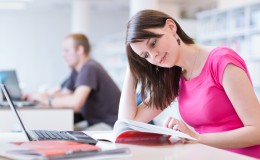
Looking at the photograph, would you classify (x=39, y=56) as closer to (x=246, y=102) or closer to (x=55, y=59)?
(x=55, y=59)

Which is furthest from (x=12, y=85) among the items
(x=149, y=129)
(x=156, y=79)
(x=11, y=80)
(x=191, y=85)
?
(x=149, y=129)

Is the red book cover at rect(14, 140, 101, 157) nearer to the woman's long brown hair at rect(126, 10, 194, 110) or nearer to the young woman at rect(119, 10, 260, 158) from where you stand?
the young woman at rect(119, 10, 260, 158)

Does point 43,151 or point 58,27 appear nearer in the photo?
point 43,151

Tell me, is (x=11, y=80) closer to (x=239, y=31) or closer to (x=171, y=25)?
(x=171, y=25)

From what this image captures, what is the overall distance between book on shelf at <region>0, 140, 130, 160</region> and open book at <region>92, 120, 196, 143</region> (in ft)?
0.76

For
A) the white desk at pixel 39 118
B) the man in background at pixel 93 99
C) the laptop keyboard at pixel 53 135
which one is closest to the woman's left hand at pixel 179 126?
the laptop keyboard at pixel 53 135

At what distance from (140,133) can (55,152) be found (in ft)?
1.38

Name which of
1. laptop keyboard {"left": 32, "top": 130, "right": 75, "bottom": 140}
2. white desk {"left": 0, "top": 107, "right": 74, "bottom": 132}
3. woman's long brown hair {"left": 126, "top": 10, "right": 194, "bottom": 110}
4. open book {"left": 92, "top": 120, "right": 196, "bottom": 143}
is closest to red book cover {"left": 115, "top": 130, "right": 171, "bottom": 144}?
open book {"left": 92, "top": 120, "right": 196, "bottom": 143}

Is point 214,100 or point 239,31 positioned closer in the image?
point 214,100

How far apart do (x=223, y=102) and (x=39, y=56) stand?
9.81m

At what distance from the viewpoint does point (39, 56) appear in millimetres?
10945

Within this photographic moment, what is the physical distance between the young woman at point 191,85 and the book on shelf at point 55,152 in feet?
1.37

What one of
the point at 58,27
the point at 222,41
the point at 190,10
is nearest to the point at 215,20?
the point at 222,41

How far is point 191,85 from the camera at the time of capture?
167 centimetres
